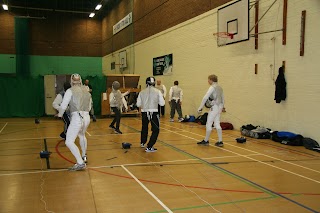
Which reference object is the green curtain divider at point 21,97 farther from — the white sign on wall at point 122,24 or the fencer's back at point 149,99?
the fencer's back at point 149,99

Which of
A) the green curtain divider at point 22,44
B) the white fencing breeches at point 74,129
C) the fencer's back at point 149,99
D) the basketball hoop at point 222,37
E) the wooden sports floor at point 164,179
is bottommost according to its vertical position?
the wooden sports floor at point 164,179

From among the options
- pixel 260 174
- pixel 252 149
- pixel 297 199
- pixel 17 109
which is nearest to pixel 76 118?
pixel 260 174

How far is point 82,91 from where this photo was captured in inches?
234

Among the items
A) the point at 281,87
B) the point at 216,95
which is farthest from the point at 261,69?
the point at 216,95

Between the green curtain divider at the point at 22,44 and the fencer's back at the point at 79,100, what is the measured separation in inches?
769

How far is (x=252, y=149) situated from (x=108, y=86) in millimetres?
10890

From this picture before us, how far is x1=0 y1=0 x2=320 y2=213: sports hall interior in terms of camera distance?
4547 millimetres

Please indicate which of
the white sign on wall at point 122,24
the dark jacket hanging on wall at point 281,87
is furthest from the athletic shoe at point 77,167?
the white sign on wall at point 122,24

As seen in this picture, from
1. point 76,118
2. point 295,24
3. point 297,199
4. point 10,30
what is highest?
point 10,30

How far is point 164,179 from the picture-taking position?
17.8ft

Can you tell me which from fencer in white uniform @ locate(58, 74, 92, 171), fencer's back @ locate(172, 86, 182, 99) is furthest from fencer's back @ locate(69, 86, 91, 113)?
fencer's back @ locate(172, 86, 182, 99)

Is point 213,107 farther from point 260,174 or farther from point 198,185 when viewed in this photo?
point 198,185

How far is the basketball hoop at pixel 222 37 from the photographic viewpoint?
38.4 feet

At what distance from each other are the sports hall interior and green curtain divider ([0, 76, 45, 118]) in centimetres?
5
